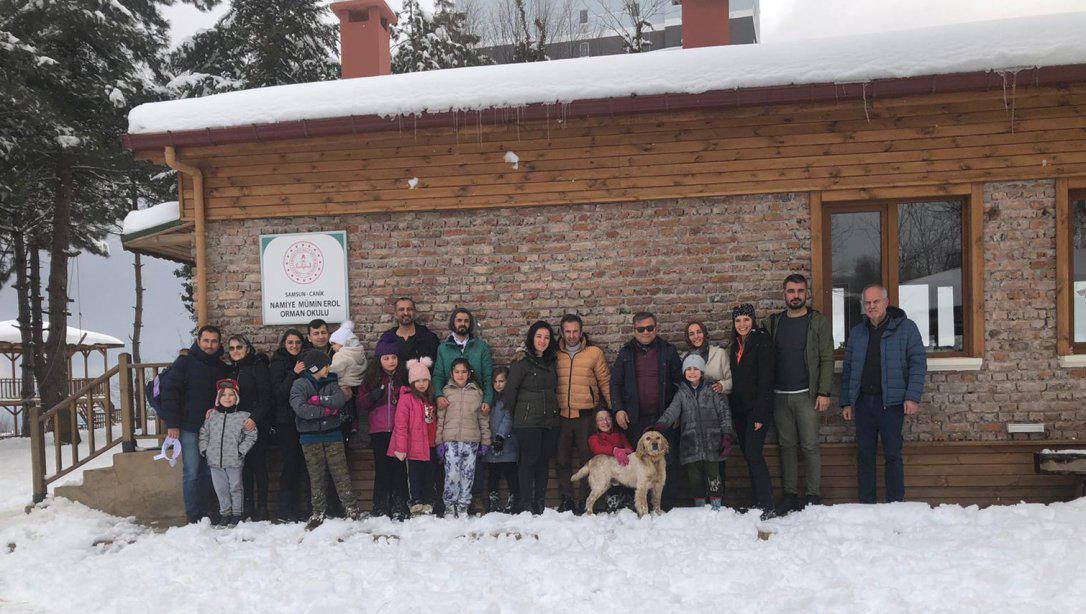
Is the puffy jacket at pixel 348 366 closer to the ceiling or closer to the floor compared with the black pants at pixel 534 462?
closer to the ceiling

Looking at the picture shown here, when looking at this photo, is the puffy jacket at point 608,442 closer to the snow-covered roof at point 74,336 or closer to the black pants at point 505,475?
the black pants at point 505,475

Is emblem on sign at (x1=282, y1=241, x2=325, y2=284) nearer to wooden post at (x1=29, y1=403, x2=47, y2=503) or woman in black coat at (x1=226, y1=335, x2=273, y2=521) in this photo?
woman in black coat at (x1=226, y1=335, x2=273, y2=521)

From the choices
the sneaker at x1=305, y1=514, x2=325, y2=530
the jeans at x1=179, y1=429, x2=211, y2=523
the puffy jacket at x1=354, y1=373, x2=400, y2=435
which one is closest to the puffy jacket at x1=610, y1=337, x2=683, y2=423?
the puffy jacket at x1=354, y1=373, x2=400, y2=435

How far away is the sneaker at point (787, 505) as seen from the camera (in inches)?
214

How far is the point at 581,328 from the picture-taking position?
5.80m

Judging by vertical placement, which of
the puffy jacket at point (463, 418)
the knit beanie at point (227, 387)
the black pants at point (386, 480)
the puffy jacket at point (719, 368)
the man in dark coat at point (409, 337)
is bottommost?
the black pants at point (386, 480)

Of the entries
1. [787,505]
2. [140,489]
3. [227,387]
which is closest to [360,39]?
[227,387]

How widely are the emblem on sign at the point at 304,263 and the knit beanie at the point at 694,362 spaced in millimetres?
3787

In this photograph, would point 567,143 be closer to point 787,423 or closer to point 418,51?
point 787,423

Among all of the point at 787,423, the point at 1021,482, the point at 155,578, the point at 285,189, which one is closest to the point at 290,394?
the point at 155,578

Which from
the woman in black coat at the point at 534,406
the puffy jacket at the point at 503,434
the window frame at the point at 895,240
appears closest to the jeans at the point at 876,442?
the window frame at the point at 895,240

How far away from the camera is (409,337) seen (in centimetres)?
612

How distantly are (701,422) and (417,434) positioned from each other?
2.51 meters

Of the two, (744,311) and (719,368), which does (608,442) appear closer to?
(719,368)
